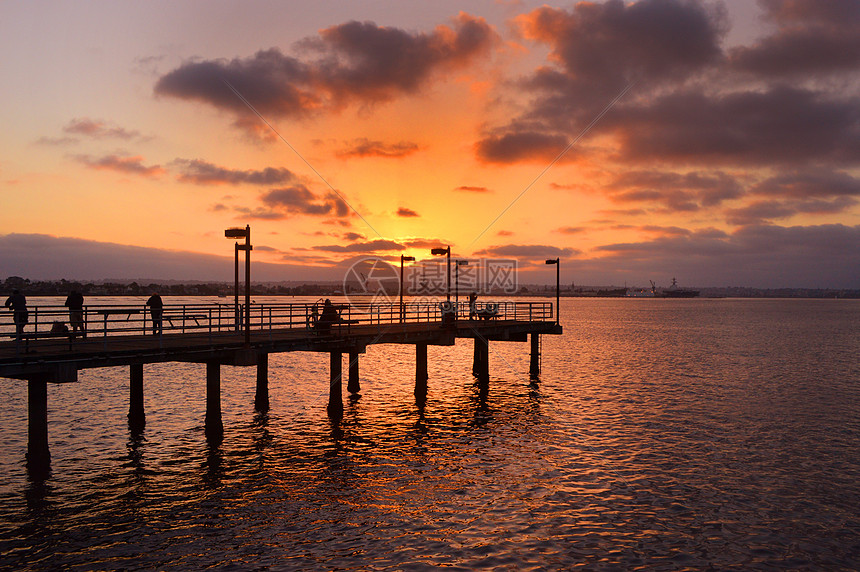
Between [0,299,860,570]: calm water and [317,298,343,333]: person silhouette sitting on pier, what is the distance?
4.31m

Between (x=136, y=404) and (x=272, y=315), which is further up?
(x=272, y=315)

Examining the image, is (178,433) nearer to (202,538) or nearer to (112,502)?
(112,502)

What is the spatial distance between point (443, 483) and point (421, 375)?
15985mm

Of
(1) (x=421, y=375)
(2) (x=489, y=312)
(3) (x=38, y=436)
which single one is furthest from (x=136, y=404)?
(2) (x=489, y=312)

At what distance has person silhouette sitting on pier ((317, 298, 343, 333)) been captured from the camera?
26.7m

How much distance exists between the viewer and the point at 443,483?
714 inches

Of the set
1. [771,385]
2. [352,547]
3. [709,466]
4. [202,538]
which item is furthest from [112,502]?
[771,385]

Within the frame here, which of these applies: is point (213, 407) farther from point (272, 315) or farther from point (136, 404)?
point (272, 315)

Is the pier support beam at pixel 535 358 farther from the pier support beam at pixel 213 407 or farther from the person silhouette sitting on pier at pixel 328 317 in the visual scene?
the pier support beam at pixel 213 407

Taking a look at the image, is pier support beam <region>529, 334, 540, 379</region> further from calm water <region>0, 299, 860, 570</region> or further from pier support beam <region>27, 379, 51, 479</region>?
pier support beam <region>27, 379, 51, 479</region>

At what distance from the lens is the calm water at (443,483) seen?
13.4m

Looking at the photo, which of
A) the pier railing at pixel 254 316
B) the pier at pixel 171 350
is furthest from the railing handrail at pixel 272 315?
the pier at pixel 171 350

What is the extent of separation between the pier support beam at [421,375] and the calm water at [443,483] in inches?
55.7

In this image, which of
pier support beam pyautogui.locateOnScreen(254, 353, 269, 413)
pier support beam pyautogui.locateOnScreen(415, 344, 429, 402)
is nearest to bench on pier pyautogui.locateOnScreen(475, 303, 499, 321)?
pier support beam pyautogui.locateOnScreen(415, 344, 429, 402)
